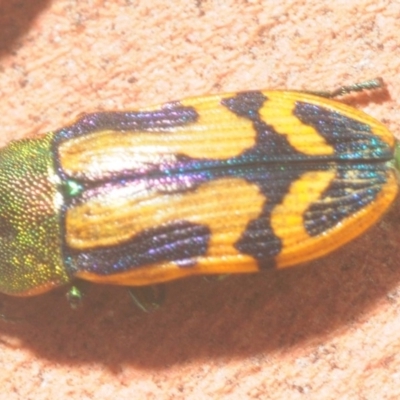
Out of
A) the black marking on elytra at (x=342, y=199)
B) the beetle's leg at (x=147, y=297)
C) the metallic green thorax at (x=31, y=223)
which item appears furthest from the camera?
the beetle's leg at (x=147, y=297)

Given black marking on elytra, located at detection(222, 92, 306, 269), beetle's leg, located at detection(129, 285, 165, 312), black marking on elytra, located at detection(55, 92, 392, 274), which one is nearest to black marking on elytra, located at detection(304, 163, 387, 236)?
black marking on elytra, located at detection(55, 92, 392, 274)

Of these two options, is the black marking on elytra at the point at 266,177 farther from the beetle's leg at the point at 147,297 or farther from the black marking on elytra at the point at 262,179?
the beetle's leg at the point at 147,297

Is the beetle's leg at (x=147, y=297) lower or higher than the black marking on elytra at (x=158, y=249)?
lower

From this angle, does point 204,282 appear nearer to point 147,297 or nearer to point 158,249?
point 147,297

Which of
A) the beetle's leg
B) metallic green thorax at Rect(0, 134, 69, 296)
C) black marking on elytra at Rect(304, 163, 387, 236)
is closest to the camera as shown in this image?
black marking on elytra at Rect(304, 163, 387, 236)

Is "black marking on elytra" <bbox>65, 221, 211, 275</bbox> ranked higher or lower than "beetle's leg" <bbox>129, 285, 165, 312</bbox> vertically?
higher

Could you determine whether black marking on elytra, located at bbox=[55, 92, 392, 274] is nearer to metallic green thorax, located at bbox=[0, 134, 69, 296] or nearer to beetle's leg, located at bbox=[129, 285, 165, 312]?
metallic green thorax, located at bbox=[0, 134, 69, 296]

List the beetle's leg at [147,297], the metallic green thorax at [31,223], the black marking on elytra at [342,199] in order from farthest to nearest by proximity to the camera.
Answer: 1. the beetle's leg at [147,297]
2. the metallic green thorax at [31,223]
3. the black marking on elytra at [342,199]

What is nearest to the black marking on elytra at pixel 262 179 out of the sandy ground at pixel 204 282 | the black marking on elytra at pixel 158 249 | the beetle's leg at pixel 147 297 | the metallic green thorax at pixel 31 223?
the black marking on elytra at pixel 158 249
